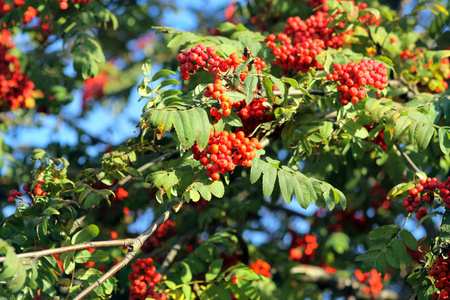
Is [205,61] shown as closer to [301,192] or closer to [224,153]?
[224,153]

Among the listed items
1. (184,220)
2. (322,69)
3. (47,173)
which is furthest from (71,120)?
(322,69)

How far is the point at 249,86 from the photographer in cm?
249

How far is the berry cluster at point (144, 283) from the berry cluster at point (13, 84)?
2546 millimetres

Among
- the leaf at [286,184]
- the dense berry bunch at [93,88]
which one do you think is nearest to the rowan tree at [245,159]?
the leaf at [286,184]

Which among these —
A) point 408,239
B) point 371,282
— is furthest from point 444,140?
point 371,282

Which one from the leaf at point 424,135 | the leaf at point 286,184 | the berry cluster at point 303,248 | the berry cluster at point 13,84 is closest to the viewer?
the leaf at point 286,184

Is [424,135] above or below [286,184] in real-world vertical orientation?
above

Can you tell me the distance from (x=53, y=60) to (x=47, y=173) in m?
2.98

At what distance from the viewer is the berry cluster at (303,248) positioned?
17.2 feet

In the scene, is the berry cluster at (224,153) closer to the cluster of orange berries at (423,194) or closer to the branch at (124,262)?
the branch at (124,262)

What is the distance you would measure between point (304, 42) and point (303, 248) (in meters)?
2.86

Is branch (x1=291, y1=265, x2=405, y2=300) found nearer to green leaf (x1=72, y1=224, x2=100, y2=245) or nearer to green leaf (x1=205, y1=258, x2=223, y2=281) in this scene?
green leaf (x1=205, y1=258, x2=223, y2=281)

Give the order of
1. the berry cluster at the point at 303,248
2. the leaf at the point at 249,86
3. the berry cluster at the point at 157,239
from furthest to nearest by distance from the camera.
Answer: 1. the berry cluster at the point at 303,248
2. the berry cluster at the point at 157,239
3. the leaf at the point at 249,86

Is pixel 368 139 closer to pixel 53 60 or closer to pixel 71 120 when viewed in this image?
pixel 53 60
